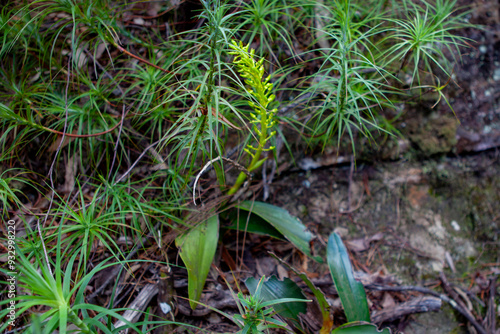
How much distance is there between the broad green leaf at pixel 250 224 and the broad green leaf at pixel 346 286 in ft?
1.01

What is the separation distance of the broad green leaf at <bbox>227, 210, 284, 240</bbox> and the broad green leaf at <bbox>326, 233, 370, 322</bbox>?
1.01 feet

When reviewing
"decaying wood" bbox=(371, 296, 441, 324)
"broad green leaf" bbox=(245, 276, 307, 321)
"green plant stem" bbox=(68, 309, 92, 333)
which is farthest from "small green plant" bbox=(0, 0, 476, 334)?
"green plant stem" bbox=(68, 309, 92, 333)

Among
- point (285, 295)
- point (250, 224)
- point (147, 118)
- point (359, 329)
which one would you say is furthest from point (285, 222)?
point (147, 118)

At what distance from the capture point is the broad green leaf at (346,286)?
5.08 ft

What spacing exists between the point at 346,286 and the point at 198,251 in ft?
2.60

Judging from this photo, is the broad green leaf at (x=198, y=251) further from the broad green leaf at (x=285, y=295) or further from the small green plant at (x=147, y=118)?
the broad green leaf at (x=285, y=295)

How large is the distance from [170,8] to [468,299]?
2.63m

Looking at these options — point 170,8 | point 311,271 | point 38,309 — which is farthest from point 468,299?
point 170,8

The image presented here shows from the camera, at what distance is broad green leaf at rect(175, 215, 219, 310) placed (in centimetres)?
153

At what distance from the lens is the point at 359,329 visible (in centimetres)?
145

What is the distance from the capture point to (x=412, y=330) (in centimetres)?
176

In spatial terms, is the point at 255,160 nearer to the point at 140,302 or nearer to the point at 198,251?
the point at 198,251

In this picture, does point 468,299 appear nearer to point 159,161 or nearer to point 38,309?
point 159,161

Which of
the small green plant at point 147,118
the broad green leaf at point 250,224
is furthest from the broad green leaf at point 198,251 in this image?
the broad green leaf at point 250,224
